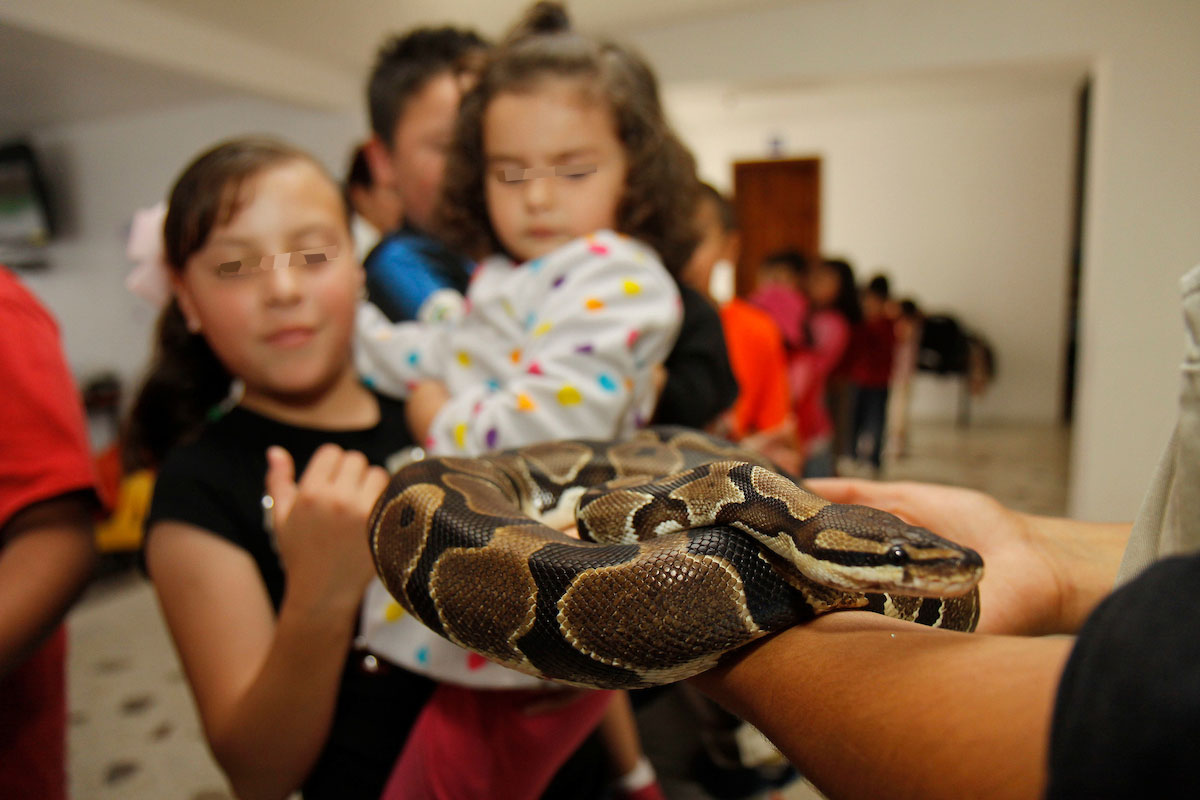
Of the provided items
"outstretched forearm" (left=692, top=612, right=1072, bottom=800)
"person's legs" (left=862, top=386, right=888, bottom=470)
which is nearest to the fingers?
"outstretched forearm" (left=692, top=612, right=1072, bottom=800)

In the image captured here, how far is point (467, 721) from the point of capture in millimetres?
1185

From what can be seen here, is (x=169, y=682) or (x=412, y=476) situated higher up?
(x=412, y=476)

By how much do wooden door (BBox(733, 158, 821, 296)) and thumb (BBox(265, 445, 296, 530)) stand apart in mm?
8486

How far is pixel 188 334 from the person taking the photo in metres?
1.65

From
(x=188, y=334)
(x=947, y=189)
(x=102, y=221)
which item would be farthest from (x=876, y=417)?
(x=102, y=221)

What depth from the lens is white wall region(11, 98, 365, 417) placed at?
74.0 inches

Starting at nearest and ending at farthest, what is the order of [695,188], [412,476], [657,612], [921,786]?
1. [921,786]
2. [657,612]
3. [412,476]
4. [695,188]

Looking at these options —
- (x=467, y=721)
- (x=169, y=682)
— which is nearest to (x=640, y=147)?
(x=467, y=721)

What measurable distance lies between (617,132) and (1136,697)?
1.47 meters

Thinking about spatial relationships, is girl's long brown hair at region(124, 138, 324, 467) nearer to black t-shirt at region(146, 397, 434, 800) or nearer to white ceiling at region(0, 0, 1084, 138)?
black t-shirt at region(146, 397, 434, 800)

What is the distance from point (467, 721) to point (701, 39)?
5269 millimetres

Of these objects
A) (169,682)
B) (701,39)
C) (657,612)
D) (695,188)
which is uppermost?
(701,39)

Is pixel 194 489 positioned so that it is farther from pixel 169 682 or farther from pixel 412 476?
pixel 169 682

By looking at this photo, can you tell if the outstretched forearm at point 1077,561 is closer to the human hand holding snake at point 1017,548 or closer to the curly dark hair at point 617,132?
the human hand holding snake at point 1017,548
